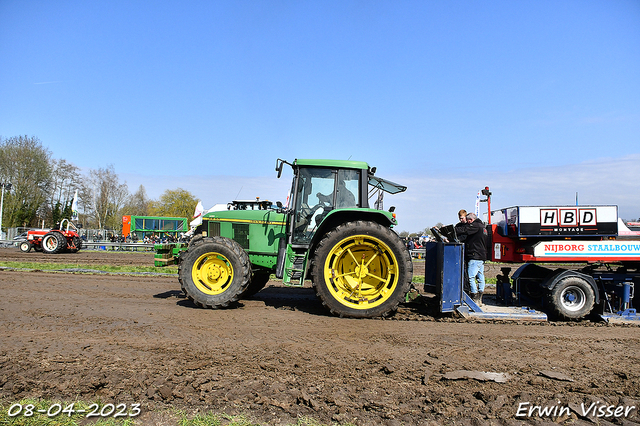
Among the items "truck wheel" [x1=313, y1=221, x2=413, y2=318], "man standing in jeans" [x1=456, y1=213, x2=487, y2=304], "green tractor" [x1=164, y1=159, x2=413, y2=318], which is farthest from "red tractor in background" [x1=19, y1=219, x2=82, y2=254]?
"man standing in jeans" [x1=456, y1=213, x2=487, y2=304]

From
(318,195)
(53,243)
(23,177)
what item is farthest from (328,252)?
(23,177)

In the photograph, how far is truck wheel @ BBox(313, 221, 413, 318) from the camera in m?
5.73

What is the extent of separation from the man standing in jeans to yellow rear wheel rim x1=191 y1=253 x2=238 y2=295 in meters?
3.75

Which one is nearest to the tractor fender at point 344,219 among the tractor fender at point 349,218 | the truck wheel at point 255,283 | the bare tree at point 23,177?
the tractor fender at point 349,218

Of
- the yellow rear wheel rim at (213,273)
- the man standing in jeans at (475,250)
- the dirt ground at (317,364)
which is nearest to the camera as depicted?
the dirt ground at (317,364)

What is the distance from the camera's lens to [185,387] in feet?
10.6

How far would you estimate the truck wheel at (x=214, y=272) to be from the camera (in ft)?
19.9

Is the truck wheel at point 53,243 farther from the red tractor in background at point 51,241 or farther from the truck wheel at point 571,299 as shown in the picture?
the truck wheel at point 571,299

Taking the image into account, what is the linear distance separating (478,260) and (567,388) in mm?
3229

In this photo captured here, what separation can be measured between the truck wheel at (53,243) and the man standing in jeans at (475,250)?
65.9 feet

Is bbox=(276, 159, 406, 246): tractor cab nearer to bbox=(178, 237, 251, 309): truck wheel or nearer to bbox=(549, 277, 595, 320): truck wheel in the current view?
bbox=(178, 237, 251, 309): truck wheel

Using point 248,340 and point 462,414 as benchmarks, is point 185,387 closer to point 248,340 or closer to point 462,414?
point 248,340

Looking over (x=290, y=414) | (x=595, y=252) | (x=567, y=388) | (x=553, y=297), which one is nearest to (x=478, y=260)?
(x=553, y=297)

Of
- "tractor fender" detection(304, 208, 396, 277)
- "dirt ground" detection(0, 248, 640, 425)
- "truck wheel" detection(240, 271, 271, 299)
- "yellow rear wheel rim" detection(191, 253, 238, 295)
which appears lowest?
"dirt ground" detection(0, 248, 640, 425)
